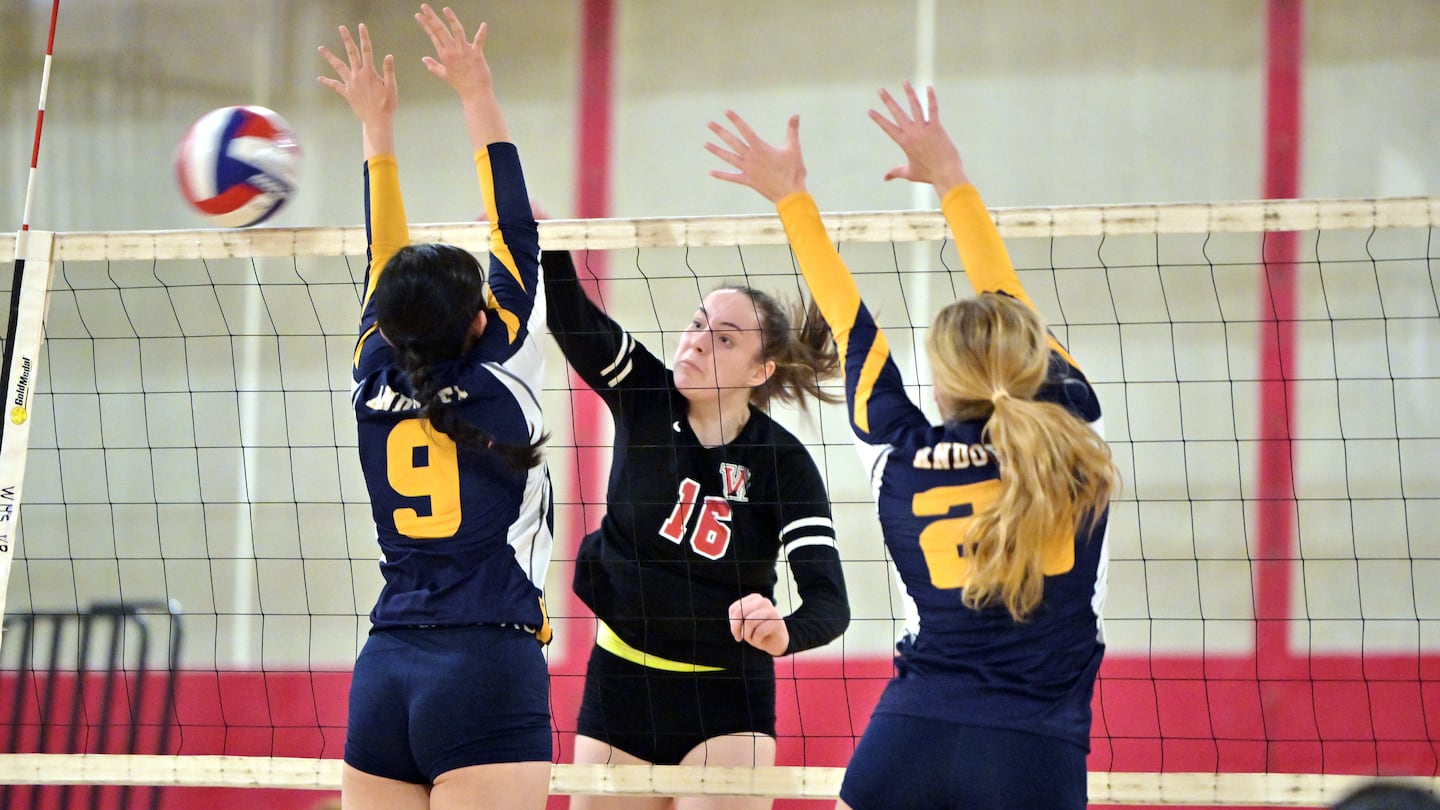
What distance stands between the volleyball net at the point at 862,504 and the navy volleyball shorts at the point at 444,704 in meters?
1.87

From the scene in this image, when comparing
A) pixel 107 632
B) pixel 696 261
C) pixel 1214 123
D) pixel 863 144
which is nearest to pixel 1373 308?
pixel 1214 123

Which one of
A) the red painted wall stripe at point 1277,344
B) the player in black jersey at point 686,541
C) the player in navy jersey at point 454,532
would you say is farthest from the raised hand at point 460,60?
the red painted wall stripe at point 1277,344

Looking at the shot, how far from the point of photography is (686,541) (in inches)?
122

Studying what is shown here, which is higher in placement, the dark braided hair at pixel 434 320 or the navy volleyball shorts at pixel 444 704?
the dark braided hair at pixel 434 320

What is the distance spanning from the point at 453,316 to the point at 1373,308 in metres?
3.92

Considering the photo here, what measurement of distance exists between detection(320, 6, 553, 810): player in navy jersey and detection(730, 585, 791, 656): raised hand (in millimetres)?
370

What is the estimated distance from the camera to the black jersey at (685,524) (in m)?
3.10

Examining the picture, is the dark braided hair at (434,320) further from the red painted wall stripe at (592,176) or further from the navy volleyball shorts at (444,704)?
the red painted wall stripe at (592,176)

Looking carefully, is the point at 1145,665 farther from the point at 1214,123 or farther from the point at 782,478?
the point at 782,478

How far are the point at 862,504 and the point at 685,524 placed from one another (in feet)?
7.23

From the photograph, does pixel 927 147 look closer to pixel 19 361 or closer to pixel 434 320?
pixel 434 320

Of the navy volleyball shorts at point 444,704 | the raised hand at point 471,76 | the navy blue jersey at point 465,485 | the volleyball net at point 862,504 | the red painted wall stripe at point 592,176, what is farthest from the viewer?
the red painted wall stripe at point 592,176

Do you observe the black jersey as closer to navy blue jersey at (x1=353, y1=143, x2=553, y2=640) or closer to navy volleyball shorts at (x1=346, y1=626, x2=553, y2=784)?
navy blue jersey at (x1=353, y1=143, x2=553, y2=640)

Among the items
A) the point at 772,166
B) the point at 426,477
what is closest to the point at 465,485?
the point at 426,477
